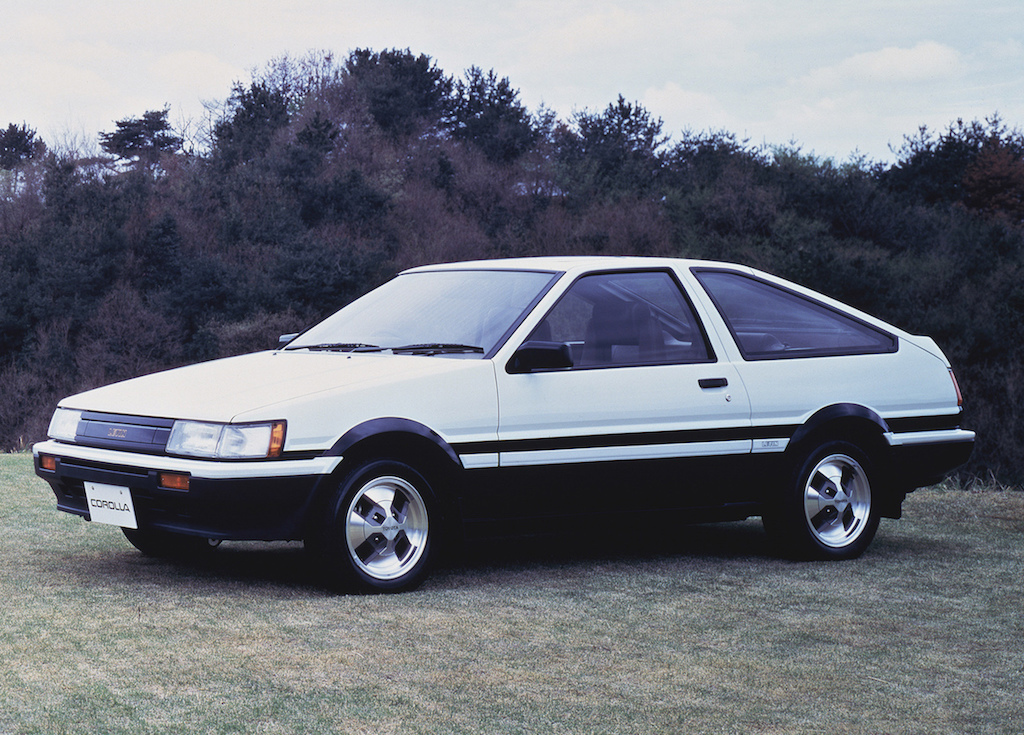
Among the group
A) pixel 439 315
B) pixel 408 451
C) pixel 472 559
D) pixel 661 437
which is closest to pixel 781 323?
pixel 661 437

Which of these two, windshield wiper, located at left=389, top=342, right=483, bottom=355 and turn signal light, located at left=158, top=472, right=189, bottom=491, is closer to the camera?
turn signal light, located at left=158, top=472, right=189, bottom=491

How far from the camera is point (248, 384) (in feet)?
19.3

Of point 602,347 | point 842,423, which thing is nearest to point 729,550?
point 842,423

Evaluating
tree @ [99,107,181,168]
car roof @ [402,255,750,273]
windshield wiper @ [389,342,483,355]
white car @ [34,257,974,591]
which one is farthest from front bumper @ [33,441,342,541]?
tree @ [99,107,181,168]

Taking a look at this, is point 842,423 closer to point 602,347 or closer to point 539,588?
point 602,347

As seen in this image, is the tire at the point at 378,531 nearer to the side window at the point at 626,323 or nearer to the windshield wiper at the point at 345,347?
the windshield wiper at the point at 345,347

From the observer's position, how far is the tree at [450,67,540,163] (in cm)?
5716

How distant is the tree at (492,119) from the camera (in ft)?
188

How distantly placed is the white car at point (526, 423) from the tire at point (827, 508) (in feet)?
0.04

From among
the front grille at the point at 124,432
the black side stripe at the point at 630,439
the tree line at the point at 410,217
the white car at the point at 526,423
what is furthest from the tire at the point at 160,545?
the tree line at the point at 410,217

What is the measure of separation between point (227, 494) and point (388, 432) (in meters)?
0.75

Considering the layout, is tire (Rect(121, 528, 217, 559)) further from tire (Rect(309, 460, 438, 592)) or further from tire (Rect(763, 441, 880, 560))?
tire (Rect(763, 441, 880, 560))

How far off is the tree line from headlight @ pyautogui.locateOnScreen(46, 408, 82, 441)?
98.9 ft

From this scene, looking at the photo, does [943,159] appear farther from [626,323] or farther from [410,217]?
[626,323]
